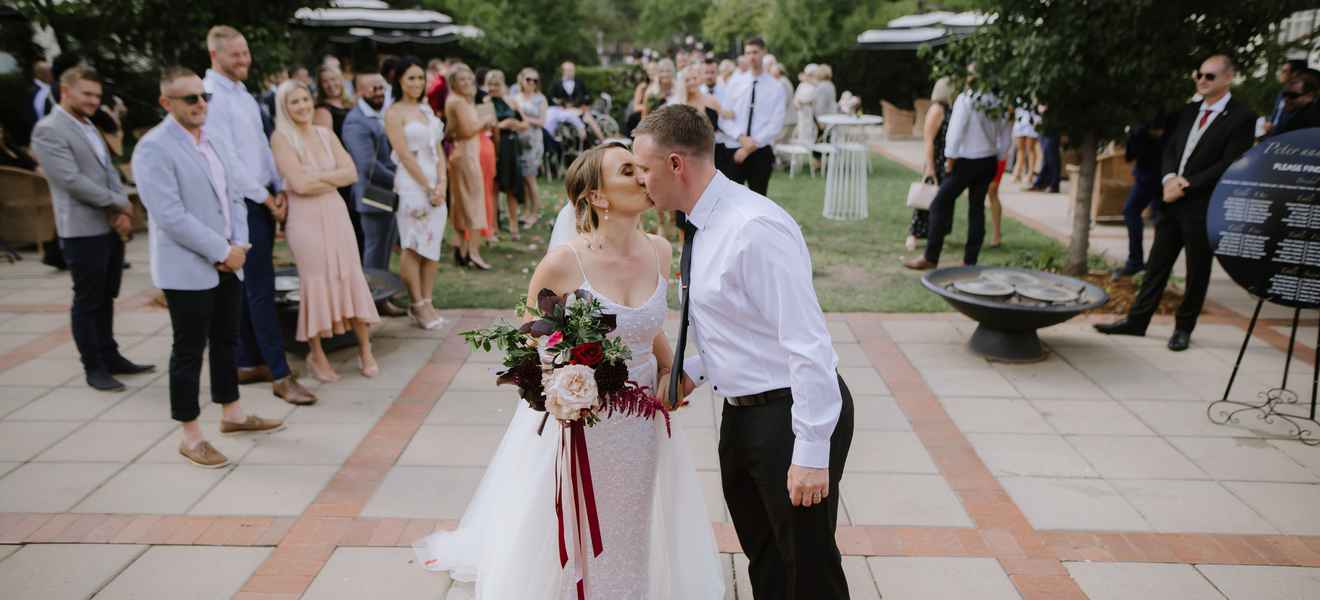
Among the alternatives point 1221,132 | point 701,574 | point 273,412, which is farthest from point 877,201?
point 701,574

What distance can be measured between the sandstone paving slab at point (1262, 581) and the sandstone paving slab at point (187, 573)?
3.86 metres

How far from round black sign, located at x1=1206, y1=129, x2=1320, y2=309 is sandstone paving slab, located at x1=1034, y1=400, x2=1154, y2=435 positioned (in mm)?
1006

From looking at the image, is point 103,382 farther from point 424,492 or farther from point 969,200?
point 969,200

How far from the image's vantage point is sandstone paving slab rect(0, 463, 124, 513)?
4.11 meters

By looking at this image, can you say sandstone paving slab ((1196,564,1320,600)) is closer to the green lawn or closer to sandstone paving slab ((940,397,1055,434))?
sandstone paving slab ((940,397,1055,434))

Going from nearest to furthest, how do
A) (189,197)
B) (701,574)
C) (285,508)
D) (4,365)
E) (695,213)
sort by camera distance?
(695,213), (701,574), (285,508), (189,197), (4,365)

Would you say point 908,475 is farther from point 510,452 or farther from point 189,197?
point 189,197

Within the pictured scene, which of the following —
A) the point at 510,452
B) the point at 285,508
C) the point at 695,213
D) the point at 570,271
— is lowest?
the point at 285,508

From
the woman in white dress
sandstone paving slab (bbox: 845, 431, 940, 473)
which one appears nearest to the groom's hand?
sandstone paving slab (bbox: 845, 431, 940, 473)

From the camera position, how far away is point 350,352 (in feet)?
20.8

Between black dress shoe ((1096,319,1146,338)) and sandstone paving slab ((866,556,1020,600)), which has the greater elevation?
black dress shoe ((1096,319,1146,338))

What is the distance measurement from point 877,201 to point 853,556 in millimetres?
9800

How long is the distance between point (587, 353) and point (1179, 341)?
5.43m

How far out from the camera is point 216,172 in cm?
448
